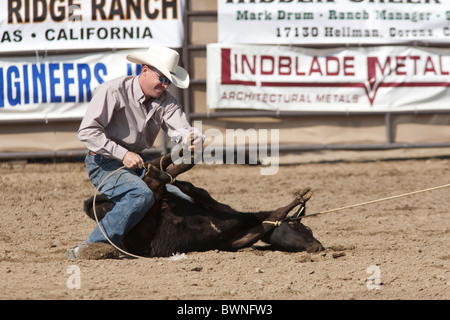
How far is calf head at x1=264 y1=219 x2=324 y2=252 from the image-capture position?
527cm

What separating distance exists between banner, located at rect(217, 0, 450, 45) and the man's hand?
492cm

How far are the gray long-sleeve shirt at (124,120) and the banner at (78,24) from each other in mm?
4311

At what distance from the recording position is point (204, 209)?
523 cm

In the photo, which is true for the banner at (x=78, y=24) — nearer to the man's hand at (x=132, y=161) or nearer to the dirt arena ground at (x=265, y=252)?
the dirt arena ground at (x=265, y=252)

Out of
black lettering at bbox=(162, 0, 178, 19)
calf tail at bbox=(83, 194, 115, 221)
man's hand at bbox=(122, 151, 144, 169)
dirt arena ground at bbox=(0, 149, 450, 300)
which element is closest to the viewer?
dirt arena ground at bbox=(0, 149, 450, 300)

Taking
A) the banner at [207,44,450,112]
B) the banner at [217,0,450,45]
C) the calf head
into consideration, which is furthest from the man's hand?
the banner at [217,0,450,45]

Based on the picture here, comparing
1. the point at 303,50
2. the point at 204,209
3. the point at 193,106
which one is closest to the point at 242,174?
the point at 193,106

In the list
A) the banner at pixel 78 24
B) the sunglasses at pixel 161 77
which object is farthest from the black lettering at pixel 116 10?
the sunglasses at pixel 161 77

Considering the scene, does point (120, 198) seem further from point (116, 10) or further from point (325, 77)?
point (325, 77)

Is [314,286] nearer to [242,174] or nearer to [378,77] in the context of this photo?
[242,174]

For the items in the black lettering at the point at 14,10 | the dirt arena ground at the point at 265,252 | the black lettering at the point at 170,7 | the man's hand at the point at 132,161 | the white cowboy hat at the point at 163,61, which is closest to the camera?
the dirt arena ground at the point at 265,252

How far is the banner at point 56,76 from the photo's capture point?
9.38m

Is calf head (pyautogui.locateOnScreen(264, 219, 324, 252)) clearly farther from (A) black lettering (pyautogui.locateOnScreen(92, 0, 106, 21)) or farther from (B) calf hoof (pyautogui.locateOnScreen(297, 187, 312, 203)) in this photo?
(A) black lettering (pyautogui.locateOnScreen(92, 0, 106, 21))

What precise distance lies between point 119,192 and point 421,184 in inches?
169
